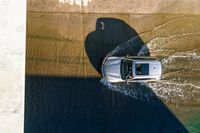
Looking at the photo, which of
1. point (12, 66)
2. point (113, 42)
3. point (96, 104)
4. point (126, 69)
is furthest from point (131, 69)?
point (12, 66)

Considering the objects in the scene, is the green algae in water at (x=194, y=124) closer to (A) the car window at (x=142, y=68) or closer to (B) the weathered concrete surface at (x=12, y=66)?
(A) the car window at (x=142, y=68)

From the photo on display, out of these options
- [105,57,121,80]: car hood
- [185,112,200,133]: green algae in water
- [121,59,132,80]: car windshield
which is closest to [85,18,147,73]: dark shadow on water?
[105,57,121,80]: car hood

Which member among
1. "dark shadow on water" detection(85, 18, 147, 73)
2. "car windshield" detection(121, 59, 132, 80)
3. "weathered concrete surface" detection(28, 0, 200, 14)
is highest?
"weathered concrete surface" detection(28, 0, 200, 14)

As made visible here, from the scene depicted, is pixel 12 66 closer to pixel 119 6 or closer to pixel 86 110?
pixel 86 110

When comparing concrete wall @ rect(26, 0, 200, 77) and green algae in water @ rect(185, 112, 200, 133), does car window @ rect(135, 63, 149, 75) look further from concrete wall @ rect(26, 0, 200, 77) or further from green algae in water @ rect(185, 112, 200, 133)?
green algae in water @ rect(185, 112, 200, 133)

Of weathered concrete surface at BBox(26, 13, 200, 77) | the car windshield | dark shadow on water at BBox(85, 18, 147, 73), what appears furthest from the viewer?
dark shadow on water at BBox(85, 18, 147, 73)

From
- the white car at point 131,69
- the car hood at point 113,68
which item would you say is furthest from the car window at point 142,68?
the car hood at point 113,68
